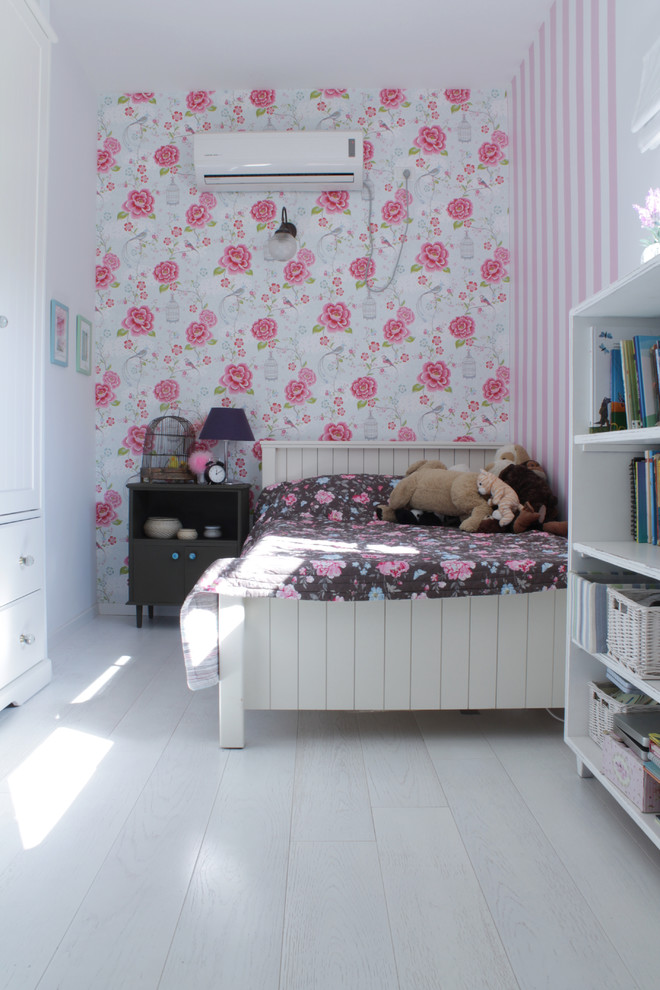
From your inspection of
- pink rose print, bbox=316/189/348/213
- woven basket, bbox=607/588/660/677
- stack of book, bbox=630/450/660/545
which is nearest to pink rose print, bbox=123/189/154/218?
pink rose print, bbox=316/189/348/213

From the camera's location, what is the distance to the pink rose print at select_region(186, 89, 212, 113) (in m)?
3.84

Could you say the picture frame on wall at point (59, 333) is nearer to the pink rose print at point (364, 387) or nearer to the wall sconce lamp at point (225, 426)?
the wall sconce lamp at point (225, 426)

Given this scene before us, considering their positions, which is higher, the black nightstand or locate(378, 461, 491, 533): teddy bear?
locate(378, 461, 491, 533): teddy bear

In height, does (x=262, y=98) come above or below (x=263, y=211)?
above

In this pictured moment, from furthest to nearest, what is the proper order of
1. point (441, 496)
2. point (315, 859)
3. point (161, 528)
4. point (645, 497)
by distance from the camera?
point (161, 528) < point (441, 496) < point (645, 497) < point (315, 859)

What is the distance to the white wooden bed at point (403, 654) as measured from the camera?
2.08 metres

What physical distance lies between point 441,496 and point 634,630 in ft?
5.29

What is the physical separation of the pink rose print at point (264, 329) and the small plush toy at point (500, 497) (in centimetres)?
148

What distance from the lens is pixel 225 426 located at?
3.58 metres

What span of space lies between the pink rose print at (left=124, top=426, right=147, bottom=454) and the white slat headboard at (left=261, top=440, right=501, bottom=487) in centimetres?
69

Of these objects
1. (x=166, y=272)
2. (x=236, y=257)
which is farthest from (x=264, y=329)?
(x=166, y=272)

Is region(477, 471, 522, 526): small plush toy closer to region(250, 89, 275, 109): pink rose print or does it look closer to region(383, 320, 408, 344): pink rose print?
region(383, 320, 408, 344): pink rose print

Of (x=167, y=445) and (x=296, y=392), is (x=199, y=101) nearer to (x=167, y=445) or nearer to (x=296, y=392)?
(x=296, y=392)

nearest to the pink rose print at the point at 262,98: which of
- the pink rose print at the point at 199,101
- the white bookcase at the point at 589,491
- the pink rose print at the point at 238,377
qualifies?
the pink rose print at the point at 199,101
